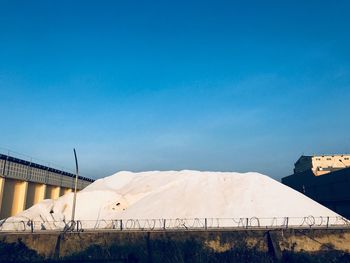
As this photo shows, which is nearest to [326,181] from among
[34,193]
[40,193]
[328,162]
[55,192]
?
[328,162]

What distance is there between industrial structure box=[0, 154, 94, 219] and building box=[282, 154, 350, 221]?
1836 inches

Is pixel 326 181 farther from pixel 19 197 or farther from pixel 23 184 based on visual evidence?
pixel 19 197

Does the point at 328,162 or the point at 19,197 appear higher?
the point at 328,162

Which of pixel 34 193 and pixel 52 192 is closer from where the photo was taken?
pixel 34 193

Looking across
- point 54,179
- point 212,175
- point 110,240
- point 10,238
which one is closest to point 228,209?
point 212,175

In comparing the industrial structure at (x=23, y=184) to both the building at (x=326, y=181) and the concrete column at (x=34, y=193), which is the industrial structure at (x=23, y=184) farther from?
the building at (x=326, y=181)

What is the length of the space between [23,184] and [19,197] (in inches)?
62.6

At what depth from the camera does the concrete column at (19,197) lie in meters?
34.7

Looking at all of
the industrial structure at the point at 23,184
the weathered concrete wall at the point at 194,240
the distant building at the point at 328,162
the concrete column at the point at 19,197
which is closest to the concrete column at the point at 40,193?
the industrial structure at the point at 23,184

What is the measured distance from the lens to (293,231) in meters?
23.3

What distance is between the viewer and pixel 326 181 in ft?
181

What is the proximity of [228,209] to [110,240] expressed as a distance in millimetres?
12018

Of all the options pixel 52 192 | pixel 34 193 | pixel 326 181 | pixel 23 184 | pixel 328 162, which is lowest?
pixel 34 193

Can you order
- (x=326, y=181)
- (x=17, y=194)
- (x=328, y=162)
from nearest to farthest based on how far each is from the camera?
(x=17, y=194) → (x=326, y=181) → (x=328, y=162)
